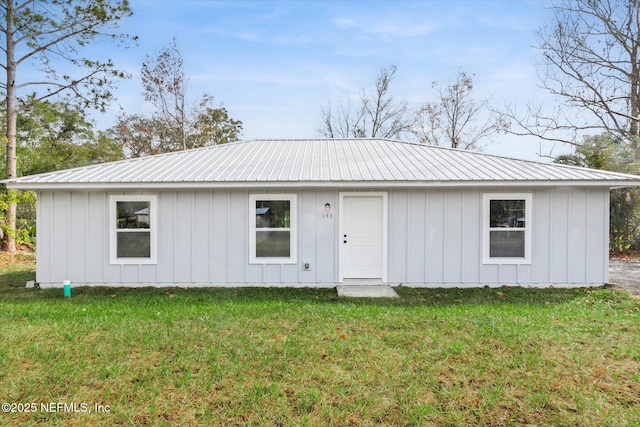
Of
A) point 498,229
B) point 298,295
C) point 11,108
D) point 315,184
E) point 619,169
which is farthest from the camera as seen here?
point 619,169

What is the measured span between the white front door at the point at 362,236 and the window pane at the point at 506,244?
7.91 ft

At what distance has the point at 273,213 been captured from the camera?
7609mm

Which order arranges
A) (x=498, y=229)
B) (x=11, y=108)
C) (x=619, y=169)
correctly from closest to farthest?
(x=498, y=229), (x=11, y=108), (x=619, y=169)

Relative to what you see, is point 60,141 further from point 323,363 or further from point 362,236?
point 323,363

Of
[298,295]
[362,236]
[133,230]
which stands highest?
[133,230]

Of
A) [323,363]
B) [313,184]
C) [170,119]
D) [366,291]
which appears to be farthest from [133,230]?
[170,119]

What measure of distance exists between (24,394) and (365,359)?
3229 mm

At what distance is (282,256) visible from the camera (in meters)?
7.64

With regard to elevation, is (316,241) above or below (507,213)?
below

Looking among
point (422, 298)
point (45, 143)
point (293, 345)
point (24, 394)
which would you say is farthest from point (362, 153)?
point (45, 143)

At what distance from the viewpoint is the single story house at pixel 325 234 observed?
24.5ft

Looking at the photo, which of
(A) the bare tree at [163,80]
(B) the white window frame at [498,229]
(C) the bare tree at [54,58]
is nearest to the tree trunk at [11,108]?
(C) the bare tree at [54,58]

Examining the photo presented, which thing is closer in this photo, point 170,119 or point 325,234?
point 325,234

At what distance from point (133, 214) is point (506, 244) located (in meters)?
8.17
